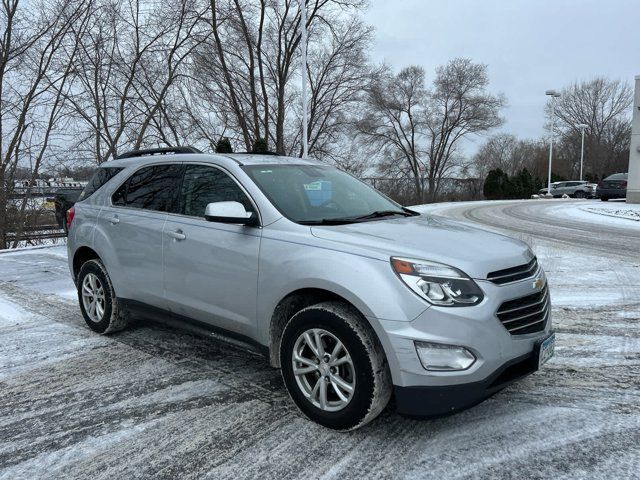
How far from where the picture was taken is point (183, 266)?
406 centimetres

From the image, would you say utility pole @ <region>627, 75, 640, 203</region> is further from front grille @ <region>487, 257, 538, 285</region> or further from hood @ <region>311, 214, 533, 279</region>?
front grille @ <region>487, 257, 538, 285</region>

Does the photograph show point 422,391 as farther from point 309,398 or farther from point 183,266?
point 183,266

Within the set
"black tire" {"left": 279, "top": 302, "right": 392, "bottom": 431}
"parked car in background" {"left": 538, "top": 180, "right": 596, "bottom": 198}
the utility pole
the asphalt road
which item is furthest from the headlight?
"parked car in background" {"left": 538, "top": 180, "right": 596, "bottom": 198}

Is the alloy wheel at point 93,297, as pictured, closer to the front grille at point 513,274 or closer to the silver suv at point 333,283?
the silver suv at point 333,283

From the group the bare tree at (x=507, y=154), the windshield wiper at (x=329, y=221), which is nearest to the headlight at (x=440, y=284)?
the windshield wiper at (x=329, y=221)

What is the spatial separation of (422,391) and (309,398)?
2.58ft

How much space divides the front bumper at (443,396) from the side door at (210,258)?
1227mm

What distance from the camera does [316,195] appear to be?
13.2 ft

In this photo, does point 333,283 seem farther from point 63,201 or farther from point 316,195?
point 63,201

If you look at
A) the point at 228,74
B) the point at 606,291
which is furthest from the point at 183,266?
the point at 228,74

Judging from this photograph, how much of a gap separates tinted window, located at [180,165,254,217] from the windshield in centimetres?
18

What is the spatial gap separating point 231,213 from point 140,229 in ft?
4.40

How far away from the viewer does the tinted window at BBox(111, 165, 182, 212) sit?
445 cm

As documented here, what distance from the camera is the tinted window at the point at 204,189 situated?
3947mm
